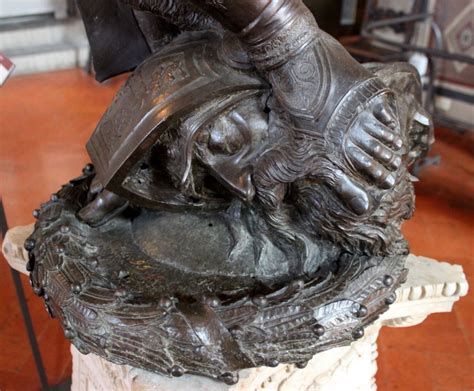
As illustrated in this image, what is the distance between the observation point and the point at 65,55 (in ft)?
12.9

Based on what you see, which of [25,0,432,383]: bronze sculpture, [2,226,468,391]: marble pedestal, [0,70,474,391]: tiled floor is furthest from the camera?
[0,70,474,391]: tiled floor

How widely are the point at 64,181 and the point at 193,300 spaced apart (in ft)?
5.85

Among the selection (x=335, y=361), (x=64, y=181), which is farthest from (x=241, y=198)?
(x=64, y=181)

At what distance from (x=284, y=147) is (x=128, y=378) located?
43 centimetres

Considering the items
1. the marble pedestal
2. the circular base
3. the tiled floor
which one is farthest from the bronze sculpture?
the tiled floor

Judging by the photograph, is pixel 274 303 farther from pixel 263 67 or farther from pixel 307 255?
pixel 263 67

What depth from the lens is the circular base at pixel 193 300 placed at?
2.73 ft

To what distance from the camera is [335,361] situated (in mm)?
1091

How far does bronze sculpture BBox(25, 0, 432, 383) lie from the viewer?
0.78 meters

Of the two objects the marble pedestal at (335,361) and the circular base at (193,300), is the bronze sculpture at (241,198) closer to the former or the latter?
the circular base at (193,300)

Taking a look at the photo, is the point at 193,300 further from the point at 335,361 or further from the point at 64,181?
the point at 64,181

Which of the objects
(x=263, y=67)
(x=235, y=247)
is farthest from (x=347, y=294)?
(x=263, y=67)

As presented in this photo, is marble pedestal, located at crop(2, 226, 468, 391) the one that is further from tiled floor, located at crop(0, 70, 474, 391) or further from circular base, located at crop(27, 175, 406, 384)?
tiled floor, located at crop(0, 70, 474, 391)

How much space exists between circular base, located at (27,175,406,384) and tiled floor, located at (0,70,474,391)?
87 centimetres
